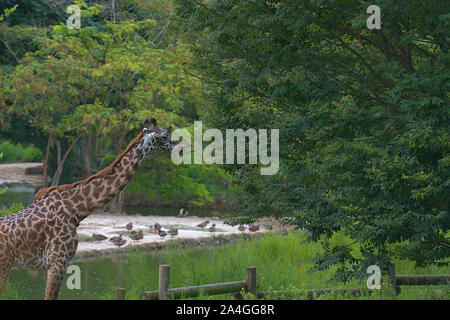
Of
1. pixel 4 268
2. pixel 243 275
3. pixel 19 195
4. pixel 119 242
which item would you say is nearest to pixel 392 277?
pixel 243 275

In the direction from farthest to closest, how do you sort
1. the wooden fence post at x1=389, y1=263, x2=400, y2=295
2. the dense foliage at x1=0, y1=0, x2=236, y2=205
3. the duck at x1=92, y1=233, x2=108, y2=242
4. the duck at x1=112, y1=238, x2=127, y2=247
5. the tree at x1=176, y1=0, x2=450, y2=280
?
the dense foliage at x1=0, y1=0, x2=236, y2=205 < the duck at x1=92, y1=233, x2=108, y2=242 < the duck at x1=112, y1=238, x2=127, y2=247 < the wooden fence post at x1=389, y1=263, x2=400, y2=295 < the tree at x1=176, y1=0, x2=450, y2=280

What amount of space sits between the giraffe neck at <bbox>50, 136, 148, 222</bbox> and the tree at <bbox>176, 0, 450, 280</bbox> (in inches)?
96.1

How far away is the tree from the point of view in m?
8.80

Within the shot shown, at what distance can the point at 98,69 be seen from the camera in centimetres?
2239

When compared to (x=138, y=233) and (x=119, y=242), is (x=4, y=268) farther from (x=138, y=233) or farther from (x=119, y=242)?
(x=138, y=233)

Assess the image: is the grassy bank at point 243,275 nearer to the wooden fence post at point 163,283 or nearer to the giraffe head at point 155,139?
the wooden fence post at point 163,283

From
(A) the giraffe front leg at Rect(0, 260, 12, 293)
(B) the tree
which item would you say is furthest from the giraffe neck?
(B) the tree

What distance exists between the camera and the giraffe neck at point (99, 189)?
342 inches

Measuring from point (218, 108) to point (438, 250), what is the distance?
14.2ft

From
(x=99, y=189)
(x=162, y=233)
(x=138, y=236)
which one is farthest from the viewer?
(x=162, y=233)

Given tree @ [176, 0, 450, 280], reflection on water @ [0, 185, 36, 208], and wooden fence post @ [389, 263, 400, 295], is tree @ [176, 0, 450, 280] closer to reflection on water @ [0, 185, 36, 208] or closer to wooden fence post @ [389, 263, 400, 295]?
wooden fence post @ [389, 263, 400, 295]

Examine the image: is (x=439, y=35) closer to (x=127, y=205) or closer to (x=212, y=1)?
(x=212, y=1)

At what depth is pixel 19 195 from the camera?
1296 inches

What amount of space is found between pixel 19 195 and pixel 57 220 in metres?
25.6
